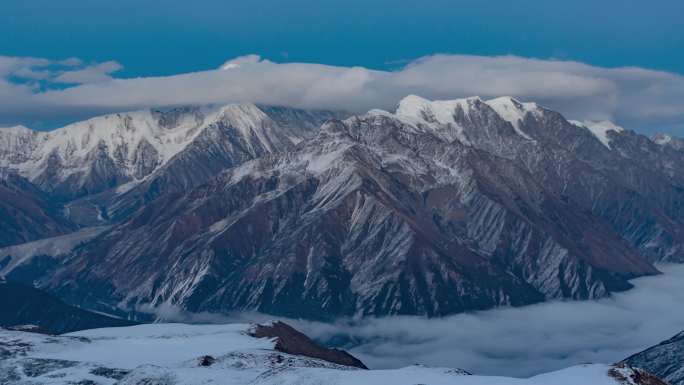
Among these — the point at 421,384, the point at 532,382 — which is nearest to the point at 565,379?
the point at 532,382

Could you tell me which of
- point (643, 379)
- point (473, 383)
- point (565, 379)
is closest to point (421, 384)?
point (473, 383)

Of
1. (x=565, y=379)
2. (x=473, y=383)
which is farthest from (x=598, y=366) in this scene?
(x=473, y=383)

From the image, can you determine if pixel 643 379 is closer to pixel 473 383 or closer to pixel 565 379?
pixel 565 379

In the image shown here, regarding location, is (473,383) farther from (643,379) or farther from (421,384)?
(643,379)

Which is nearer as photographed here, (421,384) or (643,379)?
(643,379)

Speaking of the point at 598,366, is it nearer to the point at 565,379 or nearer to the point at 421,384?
the point at 565,379
